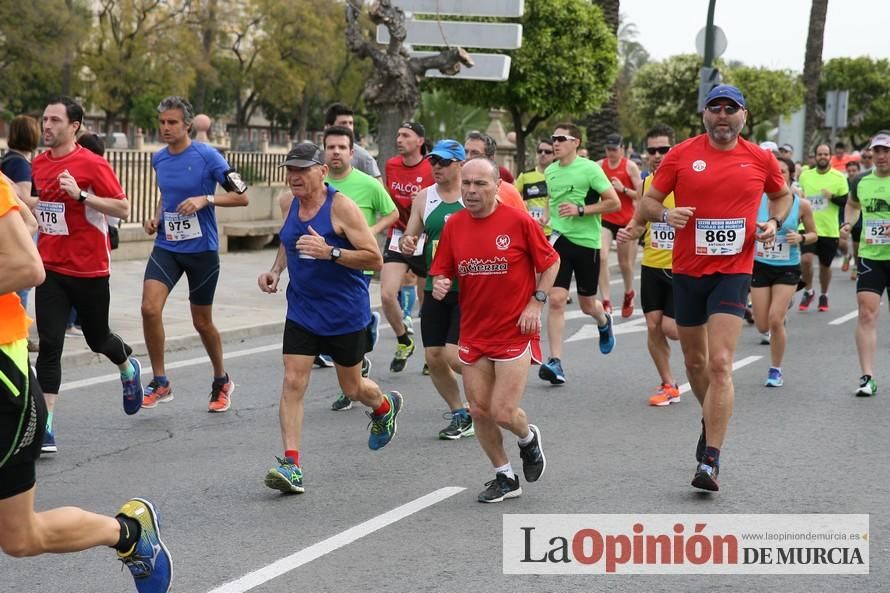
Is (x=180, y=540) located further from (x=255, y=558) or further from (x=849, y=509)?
(x=849, y=509)

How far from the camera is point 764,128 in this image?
6269cm

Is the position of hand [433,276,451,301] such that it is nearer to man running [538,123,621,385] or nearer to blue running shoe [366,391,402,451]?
blue running shoe [366,391,402,451]

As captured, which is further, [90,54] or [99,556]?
[90,54]

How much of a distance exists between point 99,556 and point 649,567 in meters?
2.33

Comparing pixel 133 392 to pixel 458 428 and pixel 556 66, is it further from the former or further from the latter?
pixel 556 66

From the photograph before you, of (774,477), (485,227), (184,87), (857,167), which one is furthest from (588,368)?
(184,87)

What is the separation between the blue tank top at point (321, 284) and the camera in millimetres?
6957

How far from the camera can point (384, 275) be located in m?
10.3

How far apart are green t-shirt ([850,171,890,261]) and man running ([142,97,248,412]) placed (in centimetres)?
486

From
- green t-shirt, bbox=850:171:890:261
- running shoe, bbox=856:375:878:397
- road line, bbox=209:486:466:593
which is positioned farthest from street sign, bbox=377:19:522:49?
→ road line, bbox=209:486:466:593

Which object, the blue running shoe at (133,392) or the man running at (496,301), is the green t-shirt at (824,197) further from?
the man running at (496,301)

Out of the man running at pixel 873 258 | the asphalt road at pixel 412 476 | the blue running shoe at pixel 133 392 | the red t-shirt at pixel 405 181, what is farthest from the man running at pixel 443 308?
the man running at pixel 873 258

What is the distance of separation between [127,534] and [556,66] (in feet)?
83.7

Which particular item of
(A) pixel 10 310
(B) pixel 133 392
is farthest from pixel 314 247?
(A) pixel 10 310
